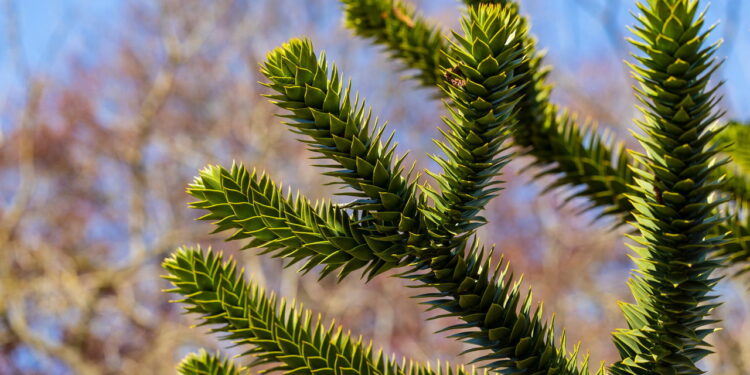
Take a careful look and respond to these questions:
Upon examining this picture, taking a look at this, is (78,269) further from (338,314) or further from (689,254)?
(689,254)

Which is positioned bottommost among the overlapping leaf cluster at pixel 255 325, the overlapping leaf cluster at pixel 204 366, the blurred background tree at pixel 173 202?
the overlapping leaf cluster at pixel 204 366

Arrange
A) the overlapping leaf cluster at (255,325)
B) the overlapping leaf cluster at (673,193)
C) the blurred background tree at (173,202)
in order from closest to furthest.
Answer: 1. the overlapping leaf cluster at (673,193)
2. the overlapping leaf cluster at (255,325)
3. the blurred background tree at (173,202)

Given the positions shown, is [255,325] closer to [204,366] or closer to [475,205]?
[204,366]

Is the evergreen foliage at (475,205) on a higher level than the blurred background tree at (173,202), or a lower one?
lower

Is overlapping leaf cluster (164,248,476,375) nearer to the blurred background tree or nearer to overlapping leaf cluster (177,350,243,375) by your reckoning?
overlapping leaf cluster (177,350,243,375)

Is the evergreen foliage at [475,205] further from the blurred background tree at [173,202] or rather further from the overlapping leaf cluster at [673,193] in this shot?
the blurred background tree at [173,202]

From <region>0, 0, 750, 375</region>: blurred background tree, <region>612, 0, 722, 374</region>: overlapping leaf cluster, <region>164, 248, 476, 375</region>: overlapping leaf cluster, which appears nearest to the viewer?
<region>612, 0, 722, 374</region>: overlapping leaf cluster

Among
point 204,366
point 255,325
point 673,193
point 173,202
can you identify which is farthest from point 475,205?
point 173,202

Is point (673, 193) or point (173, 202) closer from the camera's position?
point (673, 193)

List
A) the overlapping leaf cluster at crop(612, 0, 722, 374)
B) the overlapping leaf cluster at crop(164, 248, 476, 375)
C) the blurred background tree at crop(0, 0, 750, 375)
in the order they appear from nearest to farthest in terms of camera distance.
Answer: the overlapping leaf cluster at crop(612, 0, 722, 374), the overlapping leaf cluster at crop(164, 248, 476, 375), the blurred background tree at crop(0, 0, 750, 375)

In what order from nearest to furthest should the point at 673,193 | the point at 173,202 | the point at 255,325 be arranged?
the point at 673,193 → the point at 255,325 → the point at 173,202

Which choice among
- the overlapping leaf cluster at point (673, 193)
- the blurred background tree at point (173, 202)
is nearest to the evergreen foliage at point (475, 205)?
the overlapping leaf cluster at point (673, 193)

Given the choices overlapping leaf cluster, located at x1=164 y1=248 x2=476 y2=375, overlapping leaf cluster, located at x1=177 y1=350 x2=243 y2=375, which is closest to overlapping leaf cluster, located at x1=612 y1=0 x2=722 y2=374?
overlapping leaf cluster, located at x1=164 y1=248 x2=476 y2=375
